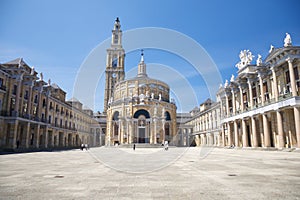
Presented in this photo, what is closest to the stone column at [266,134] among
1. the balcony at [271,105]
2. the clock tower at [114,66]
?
the balcony at [271,105]

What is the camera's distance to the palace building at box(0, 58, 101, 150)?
105 ft

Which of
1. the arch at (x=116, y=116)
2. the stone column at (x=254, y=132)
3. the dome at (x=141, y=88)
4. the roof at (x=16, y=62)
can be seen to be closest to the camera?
the roof at (x=16, y=62)

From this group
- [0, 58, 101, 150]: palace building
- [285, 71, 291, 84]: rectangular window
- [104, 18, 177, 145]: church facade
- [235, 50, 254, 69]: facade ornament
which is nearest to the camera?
[285, 71, 291, 84]: rectangular window

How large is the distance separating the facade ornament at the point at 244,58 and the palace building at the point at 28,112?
34624 mm

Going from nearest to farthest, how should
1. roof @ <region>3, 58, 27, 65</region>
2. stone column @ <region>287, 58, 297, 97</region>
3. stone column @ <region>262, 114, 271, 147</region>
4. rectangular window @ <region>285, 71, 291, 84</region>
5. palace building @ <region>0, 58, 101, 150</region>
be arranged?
stone column @ <region>287, 58, 297, 97</region> < rectangular window @ <region>285, 71, 291, 84</region> < stone column @ <region>262, 114, 271, 147</region> < palace building @ <region>0, 58, 101, 150</region> < roof @ <region>3, 58, 27, 65</region>

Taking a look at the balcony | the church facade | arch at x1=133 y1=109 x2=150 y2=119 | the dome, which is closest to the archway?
the church facade

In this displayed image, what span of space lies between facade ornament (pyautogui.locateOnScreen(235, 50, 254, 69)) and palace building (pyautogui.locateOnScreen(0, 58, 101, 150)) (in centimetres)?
3462

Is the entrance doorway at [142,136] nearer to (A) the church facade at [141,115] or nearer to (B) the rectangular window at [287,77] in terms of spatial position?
(A) the church facade at [141,115]

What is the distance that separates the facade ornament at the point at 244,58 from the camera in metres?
40.8

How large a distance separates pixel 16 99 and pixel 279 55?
39862 millimetres

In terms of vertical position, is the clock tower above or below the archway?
above

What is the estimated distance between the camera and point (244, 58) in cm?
4241

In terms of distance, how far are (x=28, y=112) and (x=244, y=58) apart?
42.6 meters

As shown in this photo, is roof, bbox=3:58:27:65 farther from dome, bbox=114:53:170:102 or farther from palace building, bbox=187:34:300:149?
palace building, bbox=187:34:300:149
